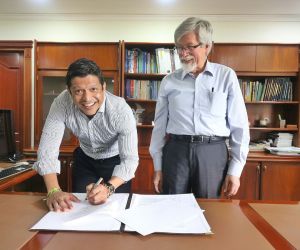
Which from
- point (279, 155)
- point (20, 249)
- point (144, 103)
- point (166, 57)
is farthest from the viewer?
point (144, 103)

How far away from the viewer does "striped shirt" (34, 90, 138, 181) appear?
126 cm

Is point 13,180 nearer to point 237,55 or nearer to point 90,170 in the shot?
point 90,170

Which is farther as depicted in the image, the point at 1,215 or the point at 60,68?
the point at 60,68

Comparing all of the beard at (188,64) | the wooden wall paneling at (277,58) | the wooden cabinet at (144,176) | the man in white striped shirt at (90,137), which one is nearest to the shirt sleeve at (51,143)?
the man in white striped shirt at (90,137)

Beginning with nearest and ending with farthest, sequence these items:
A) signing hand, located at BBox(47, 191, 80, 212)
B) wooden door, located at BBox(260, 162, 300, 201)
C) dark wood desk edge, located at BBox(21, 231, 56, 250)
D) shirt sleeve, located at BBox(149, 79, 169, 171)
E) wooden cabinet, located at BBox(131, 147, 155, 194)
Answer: dark wood desk edge, located at BBox(21, 231, 56, 250) → signing hand, located at BBox(47, 191, 80, 212) → shirt sleeve, located at BBox(149, 79, 169, 171) → wooden door, located at BBox(260, 162, 300, 201) → wooden cabinet, located at BBox(131, 147, 155, 194)

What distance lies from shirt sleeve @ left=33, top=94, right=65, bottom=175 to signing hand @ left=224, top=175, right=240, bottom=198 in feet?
2.84

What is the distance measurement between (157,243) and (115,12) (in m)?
2.86

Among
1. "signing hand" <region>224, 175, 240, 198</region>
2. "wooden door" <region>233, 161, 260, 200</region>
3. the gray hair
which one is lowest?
"wooden door" <region>233, 161, 260, 200</region>

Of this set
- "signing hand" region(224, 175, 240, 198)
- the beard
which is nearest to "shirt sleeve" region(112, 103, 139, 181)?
the beard

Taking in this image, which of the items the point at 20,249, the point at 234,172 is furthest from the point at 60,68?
the point at 20,249

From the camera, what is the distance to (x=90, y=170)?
1599 millimetres

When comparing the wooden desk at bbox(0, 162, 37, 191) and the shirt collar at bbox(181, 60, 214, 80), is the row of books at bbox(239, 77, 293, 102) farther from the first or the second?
the wooden desk at bbox(0, 162, 37, 191)

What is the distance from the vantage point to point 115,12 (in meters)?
3.08

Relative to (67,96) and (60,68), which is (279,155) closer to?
(67,96)
